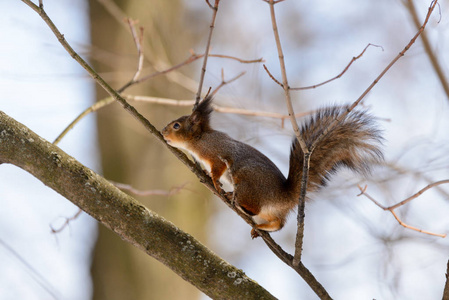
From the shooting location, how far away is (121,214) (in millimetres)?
1608

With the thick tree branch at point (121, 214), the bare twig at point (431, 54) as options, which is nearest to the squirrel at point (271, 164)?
the thick tree branch at point (121, 214)

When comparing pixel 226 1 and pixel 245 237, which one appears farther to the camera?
pixel 245 237

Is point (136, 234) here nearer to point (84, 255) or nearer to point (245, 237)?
point (84, 255)

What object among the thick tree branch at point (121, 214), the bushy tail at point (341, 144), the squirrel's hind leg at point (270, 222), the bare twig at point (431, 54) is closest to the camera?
the thick tree branch at point (121, 214)

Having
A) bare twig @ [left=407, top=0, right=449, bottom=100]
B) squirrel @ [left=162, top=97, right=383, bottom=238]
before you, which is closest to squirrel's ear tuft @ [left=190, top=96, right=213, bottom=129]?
squirrel @ [left=162, top=97, right=383, bottom=238]

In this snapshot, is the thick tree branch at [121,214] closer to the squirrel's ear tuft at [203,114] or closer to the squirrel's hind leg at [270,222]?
the squirrel's hind leg at [270,222]

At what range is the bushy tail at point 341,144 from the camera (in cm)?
205

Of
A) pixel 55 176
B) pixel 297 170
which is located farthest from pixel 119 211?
pixel 297 170

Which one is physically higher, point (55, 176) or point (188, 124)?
point (188, 124)

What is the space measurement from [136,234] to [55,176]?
328 millimetres

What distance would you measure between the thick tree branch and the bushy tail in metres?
0.67

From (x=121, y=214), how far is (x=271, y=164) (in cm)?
101

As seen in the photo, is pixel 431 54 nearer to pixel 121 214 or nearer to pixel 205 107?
pixel 205 107

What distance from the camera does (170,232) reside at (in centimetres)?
167
